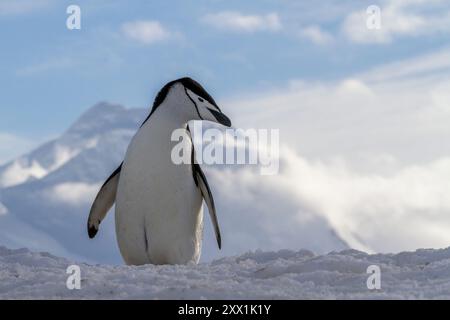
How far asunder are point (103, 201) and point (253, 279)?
2.89 meters

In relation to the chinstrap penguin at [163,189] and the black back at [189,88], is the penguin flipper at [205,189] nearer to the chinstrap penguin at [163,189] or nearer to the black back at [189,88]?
the chinstrap penguin at [163,189]

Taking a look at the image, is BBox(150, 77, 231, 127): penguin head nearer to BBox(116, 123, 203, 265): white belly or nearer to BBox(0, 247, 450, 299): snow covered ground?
BBox(116, 123, 203, 265): white belly

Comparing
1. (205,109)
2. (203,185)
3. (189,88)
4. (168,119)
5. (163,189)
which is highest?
(189,88)

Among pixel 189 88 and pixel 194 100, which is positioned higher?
pixel 189 88

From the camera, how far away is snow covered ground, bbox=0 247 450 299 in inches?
226

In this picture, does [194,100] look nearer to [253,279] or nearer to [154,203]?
[154,203]

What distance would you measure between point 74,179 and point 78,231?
1153 cm

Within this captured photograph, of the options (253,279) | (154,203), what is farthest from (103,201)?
(253,279)

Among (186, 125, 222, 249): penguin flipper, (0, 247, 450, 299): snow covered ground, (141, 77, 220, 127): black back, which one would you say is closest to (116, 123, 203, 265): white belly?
(186, 125, 222, 249): penguin flipper

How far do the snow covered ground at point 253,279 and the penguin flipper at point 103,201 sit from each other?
1.04m

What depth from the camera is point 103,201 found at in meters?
9.16

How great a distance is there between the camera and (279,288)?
19.9ft

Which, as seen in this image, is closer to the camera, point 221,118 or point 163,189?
point 163,189
